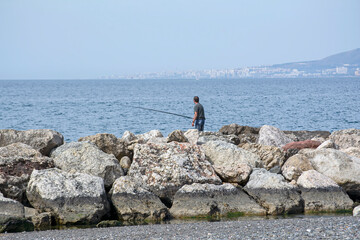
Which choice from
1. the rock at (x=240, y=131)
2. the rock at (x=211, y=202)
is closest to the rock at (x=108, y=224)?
the rock at (x=211, y=202)

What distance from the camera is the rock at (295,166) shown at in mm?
11438

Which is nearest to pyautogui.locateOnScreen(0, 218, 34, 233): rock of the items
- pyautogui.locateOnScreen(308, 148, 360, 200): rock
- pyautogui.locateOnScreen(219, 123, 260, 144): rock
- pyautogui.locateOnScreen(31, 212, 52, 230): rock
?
pyautogui.locateOnScreen(31, 212, 52, 230): rock

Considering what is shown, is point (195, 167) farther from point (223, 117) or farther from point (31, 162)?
point (223, 117)

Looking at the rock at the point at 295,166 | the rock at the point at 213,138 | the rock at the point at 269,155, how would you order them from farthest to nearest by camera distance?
1. the rock at the point at 213,138
2. the rock at the point at 269,155
3. the rock at the point at 295,166

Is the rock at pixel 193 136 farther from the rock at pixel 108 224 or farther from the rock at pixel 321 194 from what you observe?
the rock at pixel 108 224

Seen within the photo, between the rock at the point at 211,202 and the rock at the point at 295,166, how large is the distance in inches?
55.9

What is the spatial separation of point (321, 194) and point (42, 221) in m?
5.80

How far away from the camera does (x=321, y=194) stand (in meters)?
10.8

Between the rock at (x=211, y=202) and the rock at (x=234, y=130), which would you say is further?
the rock at (x=234, y=130)

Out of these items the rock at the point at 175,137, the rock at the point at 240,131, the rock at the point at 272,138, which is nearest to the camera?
the rock at the point at 175,137

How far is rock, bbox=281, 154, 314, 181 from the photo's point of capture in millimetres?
11438

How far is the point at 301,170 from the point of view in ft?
38.1

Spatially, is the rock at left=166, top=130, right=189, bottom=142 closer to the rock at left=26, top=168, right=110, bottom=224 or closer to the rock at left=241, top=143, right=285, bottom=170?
the rock at left=241, top=143, right=285, bottom=170

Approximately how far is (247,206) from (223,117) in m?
26.8
